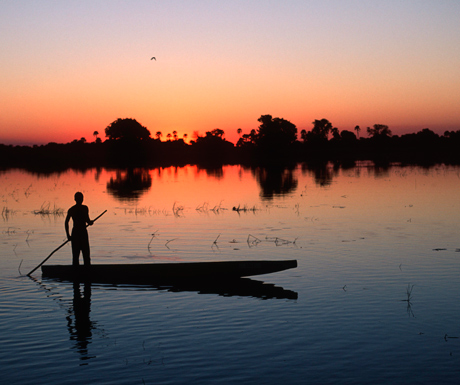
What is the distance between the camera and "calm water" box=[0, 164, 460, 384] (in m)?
10.0

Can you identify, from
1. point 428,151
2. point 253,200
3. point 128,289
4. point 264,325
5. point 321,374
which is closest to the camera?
point 321,374

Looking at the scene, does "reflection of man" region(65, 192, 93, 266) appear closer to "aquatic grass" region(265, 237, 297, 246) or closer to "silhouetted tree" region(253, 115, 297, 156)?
"aquatic grass" region(265, 237, 297, 246)

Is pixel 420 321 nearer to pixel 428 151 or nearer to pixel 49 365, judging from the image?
pixel 49 365

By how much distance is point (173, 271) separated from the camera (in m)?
17.3

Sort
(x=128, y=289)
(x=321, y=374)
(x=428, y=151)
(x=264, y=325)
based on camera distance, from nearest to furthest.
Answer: (x=321, y=374), (x=264, y=325), (x=128, y=289), (x=428, y=151)

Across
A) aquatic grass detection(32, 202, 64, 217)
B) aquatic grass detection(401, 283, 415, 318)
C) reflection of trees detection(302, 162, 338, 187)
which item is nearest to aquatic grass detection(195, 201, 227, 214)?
aquatic grass detection(32, 202, 64, 217)

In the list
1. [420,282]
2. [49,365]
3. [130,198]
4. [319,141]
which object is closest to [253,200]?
[130,198]

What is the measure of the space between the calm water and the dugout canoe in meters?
0.70

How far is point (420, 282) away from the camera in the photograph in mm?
16844

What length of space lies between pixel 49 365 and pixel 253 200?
117 feet

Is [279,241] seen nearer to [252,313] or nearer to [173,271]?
[173,271]

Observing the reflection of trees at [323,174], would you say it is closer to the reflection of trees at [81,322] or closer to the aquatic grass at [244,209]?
the aquatic grass at [244,209]

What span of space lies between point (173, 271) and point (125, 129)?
158 m

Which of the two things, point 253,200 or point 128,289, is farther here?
point 253,200
